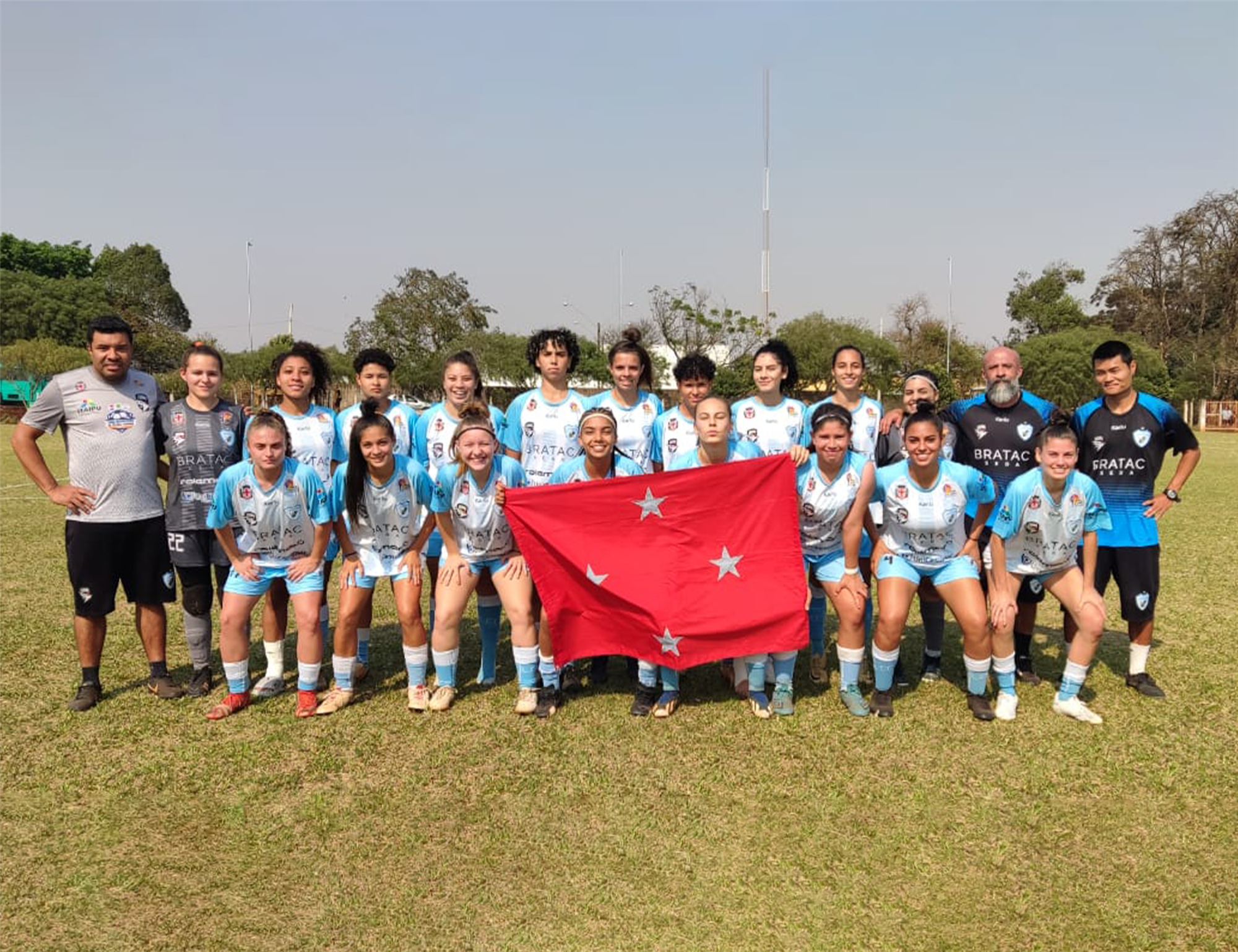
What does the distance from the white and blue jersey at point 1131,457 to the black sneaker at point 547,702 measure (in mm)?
3752

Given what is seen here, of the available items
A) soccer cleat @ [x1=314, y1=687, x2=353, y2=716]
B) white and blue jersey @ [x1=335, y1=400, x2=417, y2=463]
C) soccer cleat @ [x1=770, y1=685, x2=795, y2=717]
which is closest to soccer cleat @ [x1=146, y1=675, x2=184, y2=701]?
soccer cleat @ [x1=314, y1=687, x2=353, y2=716]

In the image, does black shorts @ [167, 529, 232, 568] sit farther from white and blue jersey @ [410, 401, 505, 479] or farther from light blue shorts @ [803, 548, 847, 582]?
light blue shorts @ [803, 548, 847, 582]

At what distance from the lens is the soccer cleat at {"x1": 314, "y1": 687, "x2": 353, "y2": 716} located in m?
5.14

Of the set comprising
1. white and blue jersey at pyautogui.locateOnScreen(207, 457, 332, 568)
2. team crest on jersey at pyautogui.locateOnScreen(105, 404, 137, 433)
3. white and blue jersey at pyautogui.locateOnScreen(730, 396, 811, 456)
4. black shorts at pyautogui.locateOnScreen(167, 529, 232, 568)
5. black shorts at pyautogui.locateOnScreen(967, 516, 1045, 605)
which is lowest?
black shorts at pyautogui.locateOnScreen(967, 516, 1045, 605)

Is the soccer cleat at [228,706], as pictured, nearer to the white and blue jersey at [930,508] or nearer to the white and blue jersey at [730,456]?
the white and blue jersey at [730,456]

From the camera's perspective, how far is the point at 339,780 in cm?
429

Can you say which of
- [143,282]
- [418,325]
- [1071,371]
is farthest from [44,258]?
[1071,371]

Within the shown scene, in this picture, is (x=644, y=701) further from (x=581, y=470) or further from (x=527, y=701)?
(x=581, y=470)

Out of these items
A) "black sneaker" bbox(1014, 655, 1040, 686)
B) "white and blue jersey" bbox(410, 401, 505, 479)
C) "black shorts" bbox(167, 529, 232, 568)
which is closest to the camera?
"black shorts" bbox(167, 529, 232, 568)

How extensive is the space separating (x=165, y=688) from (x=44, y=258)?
316ft

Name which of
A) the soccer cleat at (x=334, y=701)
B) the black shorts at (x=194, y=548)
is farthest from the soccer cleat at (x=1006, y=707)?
the black shorts at (x=194, y=548)

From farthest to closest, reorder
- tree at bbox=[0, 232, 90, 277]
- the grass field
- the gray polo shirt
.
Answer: tree at bbox=[0, 232, 90, 277], the gray polo shirt, the grass field

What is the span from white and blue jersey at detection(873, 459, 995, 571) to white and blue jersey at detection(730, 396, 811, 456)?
26.2 inches

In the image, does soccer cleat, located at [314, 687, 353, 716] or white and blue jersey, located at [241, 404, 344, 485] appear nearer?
soccer cleat, located at [314, 687, 353, 716]
